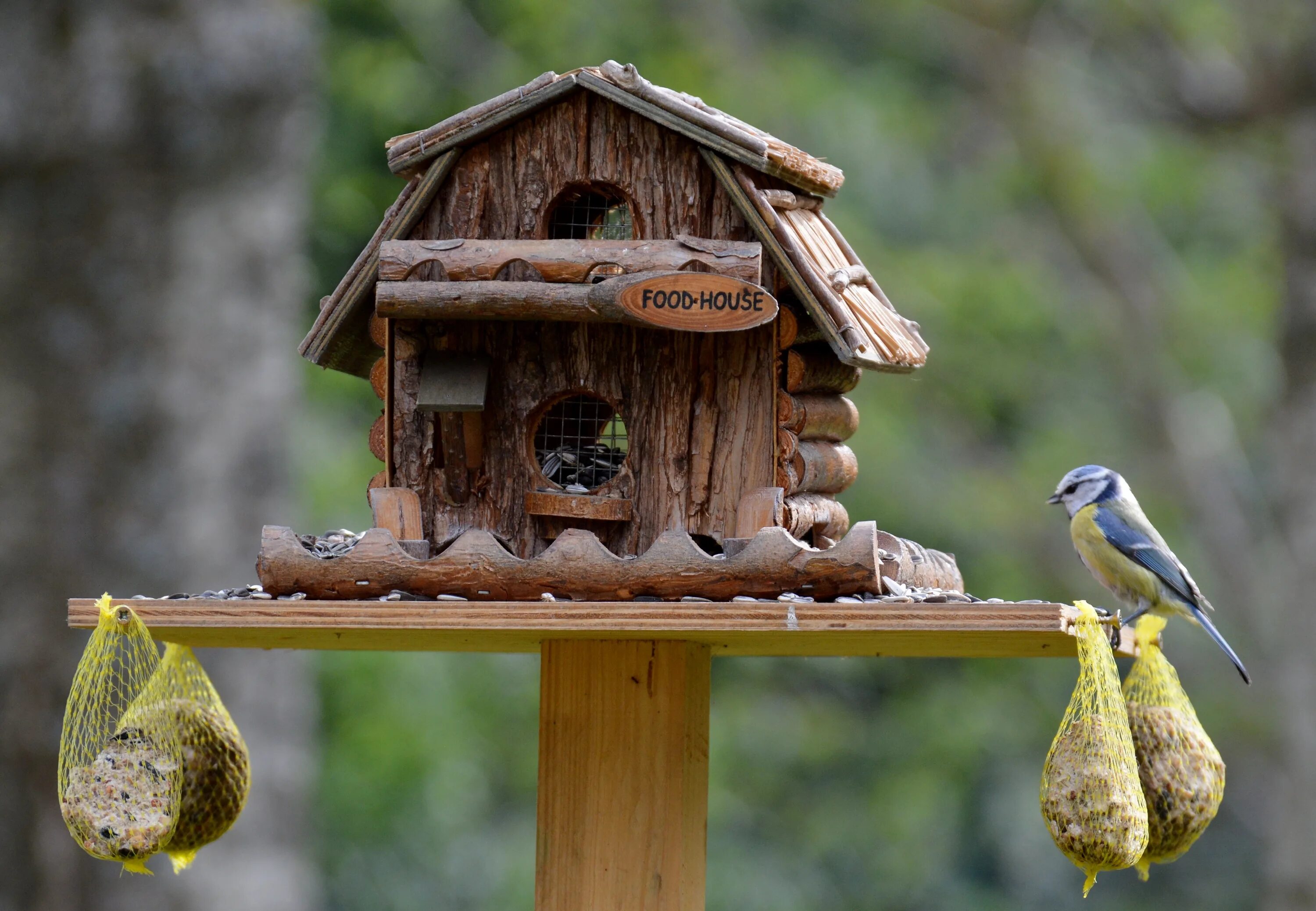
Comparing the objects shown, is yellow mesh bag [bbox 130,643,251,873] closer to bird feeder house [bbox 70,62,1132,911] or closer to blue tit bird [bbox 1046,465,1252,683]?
bird feeder house [bbox 70,62,1132,911]

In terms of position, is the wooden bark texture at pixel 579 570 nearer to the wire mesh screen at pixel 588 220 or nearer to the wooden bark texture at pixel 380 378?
the wooden bark texture at pixel 380 378

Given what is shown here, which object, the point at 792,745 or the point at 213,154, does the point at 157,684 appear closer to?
the point at 213,154

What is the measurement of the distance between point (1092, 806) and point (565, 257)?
1197 mm

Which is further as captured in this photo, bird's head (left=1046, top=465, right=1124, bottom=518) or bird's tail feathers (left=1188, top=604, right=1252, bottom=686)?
bird's head (left=1046, top=465, right=1124, bottom=518)

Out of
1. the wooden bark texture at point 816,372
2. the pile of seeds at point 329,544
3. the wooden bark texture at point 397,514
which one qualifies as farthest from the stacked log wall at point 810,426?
the pile of seeds at point 329,544

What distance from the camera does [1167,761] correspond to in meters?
2.53

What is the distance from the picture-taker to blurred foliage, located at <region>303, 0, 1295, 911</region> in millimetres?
9133

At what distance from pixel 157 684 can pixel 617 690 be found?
2.65 feet

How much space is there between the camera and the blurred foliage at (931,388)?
360 inches

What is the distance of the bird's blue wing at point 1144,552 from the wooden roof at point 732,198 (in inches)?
21.0

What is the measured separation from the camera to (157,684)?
8.59 ft

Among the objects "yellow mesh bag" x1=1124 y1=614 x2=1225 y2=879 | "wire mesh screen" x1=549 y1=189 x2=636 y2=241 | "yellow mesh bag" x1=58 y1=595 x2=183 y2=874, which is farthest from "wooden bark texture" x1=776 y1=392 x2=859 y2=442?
"yellow mesh bag" x1=58 y1=595 x2=183 y2=874

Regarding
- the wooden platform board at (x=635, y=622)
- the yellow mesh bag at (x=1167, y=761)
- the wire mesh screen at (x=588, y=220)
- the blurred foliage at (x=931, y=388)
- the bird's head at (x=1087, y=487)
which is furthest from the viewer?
the blurred foliage at (x=931, y=388)

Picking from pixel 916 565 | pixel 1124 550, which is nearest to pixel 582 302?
pixel 916 565
